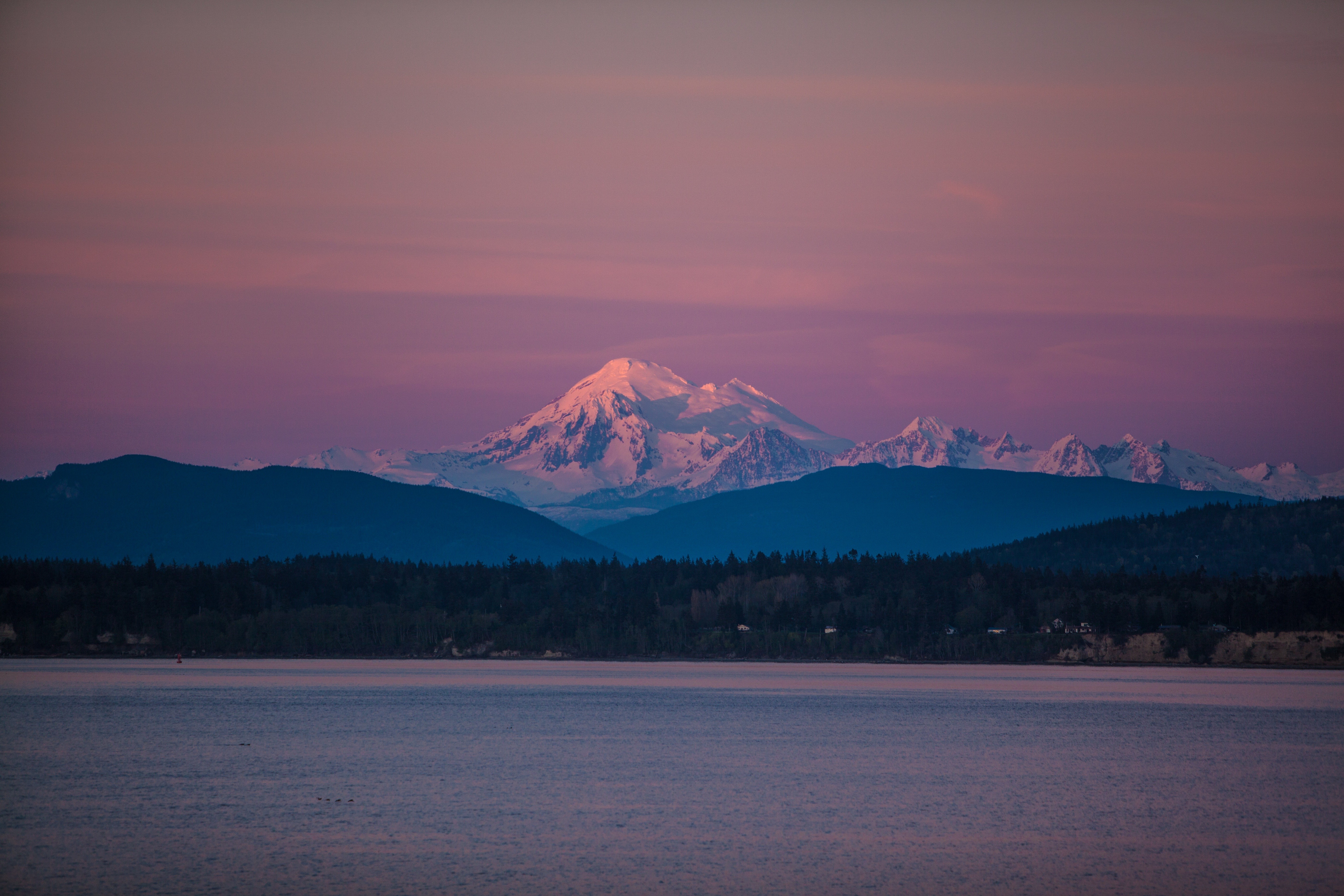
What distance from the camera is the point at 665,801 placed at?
8181cm

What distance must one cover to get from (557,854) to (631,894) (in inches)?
353

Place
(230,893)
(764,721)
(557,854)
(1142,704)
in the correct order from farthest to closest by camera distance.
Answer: (1142,704), (764,721), (557,854), (230,893)

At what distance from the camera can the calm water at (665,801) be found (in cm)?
5953

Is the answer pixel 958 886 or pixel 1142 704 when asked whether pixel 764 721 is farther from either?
pixel 958 886

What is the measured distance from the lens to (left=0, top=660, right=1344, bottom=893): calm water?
5953cm

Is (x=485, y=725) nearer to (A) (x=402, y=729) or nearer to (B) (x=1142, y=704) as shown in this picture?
(A) (x=402, y=729)

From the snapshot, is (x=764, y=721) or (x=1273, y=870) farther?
(x=764, y=721)

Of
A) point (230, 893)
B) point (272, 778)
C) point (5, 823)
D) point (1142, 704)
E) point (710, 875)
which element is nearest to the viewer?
point (230, 893)

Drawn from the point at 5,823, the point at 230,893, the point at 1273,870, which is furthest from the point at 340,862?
the point at 1273,870

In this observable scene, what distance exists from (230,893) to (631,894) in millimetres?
15122

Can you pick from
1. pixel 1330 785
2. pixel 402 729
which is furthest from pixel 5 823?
pixel 1330 785

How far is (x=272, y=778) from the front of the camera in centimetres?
8938

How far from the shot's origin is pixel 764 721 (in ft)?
456

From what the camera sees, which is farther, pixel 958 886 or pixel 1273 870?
pixel 1273 870
